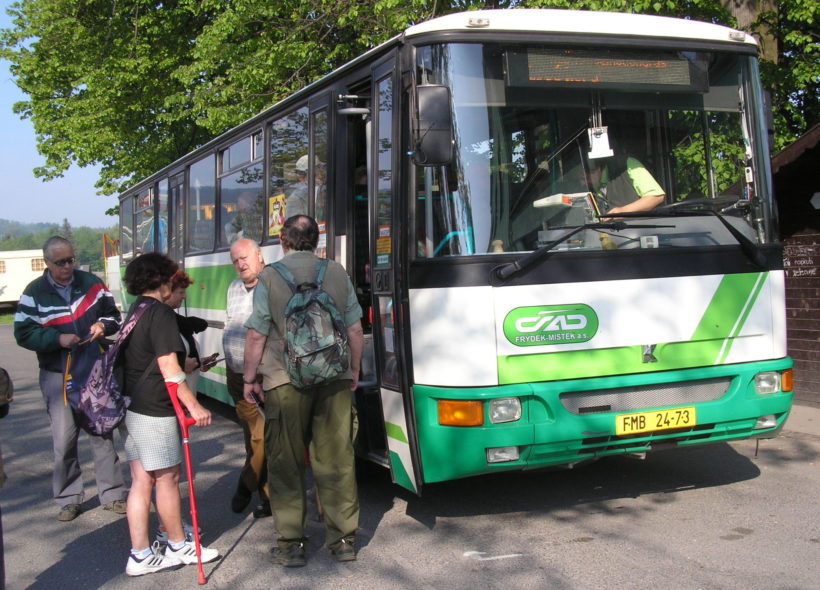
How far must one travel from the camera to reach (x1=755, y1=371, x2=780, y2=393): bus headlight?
19.1 ft

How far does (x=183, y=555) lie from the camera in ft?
17.2

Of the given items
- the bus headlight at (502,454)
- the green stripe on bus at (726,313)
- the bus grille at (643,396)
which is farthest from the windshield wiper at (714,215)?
the bus headlight at (502,454)

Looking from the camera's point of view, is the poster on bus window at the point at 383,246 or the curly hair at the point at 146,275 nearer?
the curly hair at the point at 146,275

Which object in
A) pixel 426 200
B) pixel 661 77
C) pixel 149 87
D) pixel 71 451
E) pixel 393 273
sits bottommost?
pixel 71 451

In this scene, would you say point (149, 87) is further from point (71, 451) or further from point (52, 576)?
point (52, 576)

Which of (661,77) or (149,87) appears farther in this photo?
(149,87)

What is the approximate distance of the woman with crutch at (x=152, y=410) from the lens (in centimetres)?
498

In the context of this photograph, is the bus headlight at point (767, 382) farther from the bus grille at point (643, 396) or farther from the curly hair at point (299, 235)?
the curly hair at point (299, 235)

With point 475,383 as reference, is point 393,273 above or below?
above

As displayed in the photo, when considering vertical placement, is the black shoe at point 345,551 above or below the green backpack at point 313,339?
below

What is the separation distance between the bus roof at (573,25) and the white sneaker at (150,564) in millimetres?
3400

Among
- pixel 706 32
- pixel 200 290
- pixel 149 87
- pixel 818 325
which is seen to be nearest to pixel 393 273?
pixel 706 32

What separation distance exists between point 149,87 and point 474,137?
62.9 ft

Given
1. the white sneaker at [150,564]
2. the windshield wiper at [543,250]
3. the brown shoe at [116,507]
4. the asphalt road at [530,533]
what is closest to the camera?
the asphalt road at [530,533]
